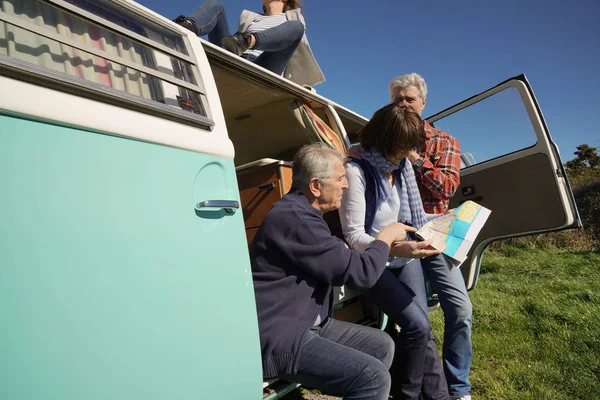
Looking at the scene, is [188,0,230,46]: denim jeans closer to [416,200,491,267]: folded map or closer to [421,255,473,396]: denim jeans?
[416,200,491,267]: folded map

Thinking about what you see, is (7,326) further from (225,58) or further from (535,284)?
(535,284)

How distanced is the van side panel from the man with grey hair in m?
0.20

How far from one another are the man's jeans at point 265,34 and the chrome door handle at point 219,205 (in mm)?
1504

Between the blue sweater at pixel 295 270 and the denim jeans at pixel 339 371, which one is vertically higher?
the blue sweater at pixel 295 270

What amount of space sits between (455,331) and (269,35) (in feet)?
7.26

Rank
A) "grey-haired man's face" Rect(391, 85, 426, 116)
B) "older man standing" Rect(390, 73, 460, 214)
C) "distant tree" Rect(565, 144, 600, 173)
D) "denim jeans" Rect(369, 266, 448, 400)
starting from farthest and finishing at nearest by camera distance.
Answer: "distant tree" Rect(565, 144, 600, 173) < "grey-haired man's face" Rect(391, 85, 426, 116) < "older man standing" Rect(390, 73, 460, 214) < "denim jeans" Rect(369, 266, 448, 400)

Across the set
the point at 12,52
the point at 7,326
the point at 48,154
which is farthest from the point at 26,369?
the point at 12,52

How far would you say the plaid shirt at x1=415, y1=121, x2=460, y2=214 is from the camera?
2613 mm

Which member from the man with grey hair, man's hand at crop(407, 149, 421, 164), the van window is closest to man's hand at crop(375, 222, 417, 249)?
the man with grey hair

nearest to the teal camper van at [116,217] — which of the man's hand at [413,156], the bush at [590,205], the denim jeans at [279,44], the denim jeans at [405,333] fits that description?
the denim jeans at [405,333]

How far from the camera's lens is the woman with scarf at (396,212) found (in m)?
2.04

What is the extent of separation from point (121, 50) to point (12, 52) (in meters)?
0.36

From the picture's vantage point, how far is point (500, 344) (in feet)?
11.7

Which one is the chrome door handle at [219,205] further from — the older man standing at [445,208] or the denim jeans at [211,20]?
the denim jeans at [211,20]
